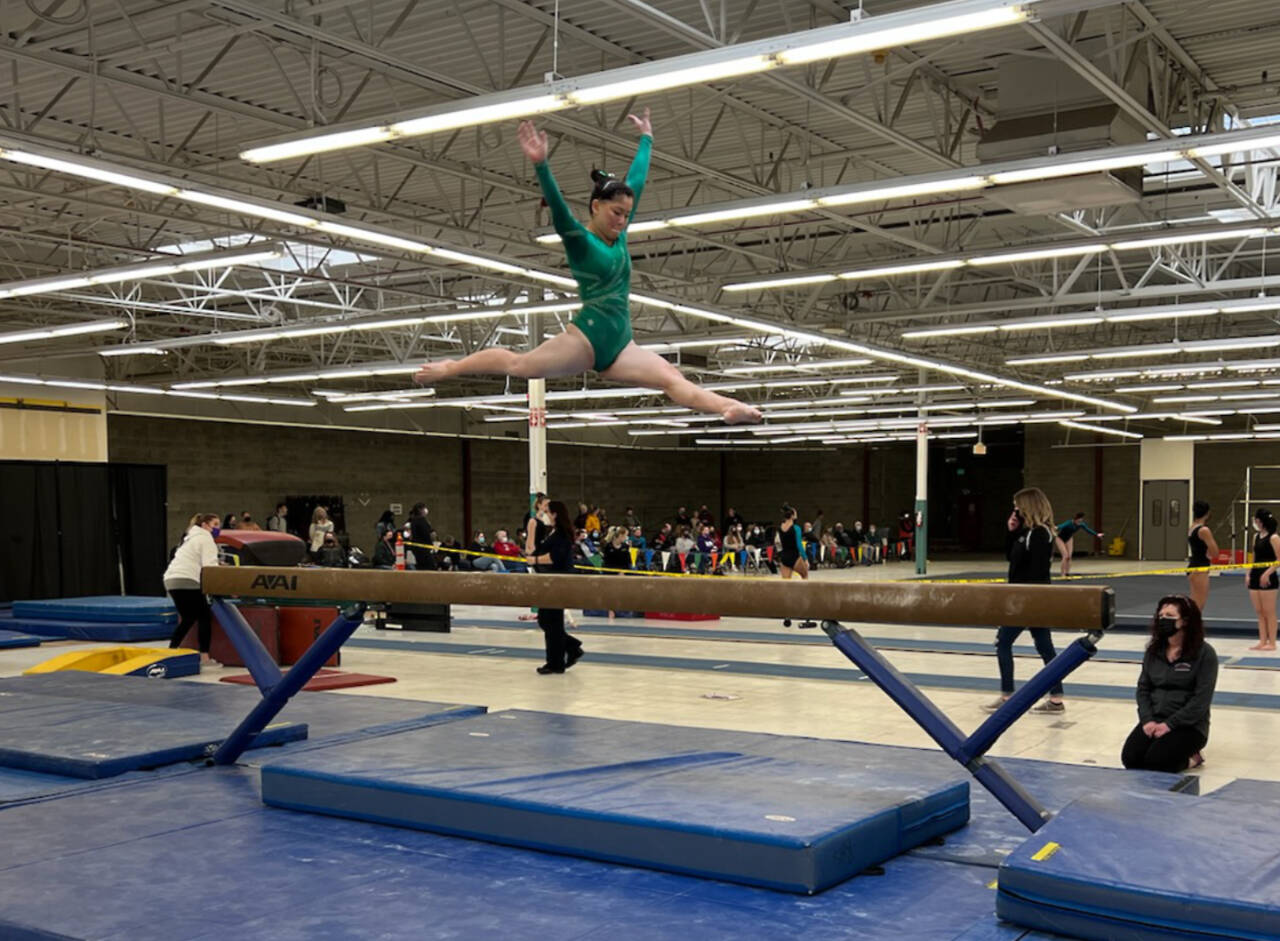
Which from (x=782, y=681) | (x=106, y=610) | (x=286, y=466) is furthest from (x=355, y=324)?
(x=286, y=466)

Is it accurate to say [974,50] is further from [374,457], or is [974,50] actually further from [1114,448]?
[1114,448]

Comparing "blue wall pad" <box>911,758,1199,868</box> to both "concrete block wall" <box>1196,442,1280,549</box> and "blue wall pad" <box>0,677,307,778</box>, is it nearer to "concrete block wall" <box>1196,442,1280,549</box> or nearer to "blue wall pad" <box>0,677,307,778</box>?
"blue wall pad" <box>0,677,307,778</box>

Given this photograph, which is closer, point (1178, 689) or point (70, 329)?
point (1178, 689)

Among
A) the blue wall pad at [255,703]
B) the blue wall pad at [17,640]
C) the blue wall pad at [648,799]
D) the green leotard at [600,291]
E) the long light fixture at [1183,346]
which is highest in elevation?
the long light fixture at [1183,346]

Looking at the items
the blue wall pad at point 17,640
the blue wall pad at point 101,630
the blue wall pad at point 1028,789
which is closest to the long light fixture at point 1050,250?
the blue wall pad at point 1028,789

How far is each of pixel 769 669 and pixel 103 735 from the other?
6692 millimetres

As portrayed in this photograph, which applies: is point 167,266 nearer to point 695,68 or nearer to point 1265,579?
point 695,68

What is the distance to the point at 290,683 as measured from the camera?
→ 5.62 metres

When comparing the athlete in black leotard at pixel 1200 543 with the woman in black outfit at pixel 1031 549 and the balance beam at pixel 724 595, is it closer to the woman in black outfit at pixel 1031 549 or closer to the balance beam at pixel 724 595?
the woman in black outfit at pixel 1031 549

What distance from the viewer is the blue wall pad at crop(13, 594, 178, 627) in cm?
1342

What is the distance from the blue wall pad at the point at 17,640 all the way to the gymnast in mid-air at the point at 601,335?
1075cm

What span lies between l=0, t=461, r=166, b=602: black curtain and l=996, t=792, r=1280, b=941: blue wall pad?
18.8 m

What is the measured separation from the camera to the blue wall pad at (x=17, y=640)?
12.9 metres

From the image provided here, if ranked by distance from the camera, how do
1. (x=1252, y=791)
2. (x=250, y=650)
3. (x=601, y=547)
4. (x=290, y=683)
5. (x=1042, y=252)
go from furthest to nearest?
1. (x=601, y=547)
2. (x=1042, y=252)
3. (x=250, y=650)
4. (x=290, y=683)
5. (x=1252, y=791)
